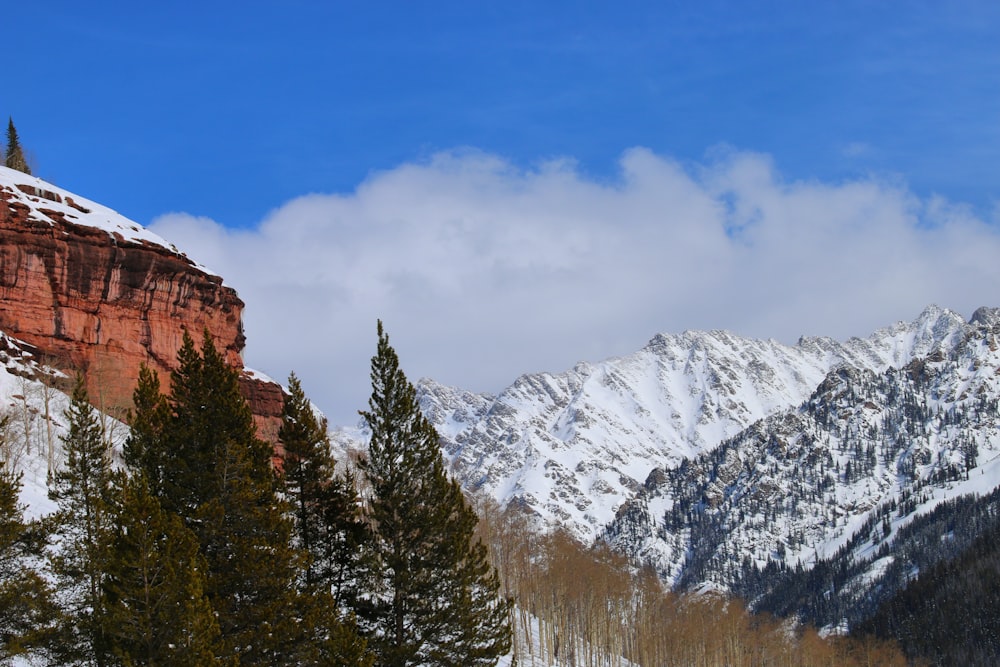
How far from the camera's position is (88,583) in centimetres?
2978

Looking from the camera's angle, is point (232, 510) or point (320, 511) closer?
point (232, 510)

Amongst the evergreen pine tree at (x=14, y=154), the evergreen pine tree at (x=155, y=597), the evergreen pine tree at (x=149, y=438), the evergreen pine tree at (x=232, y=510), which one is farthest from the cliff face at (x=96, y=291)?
the evergreen pine tree at (x=155, y=597)

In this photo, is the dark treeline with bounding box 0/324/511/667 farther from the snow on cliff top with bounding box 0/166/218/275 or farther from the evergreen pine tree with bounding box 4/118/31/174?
the evergreen pine tree with bounding box 4/118/31/174

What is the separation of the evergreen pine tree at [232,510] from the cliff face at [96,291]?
48.4m

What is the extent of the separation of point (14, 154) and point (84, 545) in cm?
9251

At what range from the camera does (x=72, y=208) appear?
274 feet

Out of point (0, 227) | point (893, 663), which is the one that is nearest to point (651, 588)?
point (893, 663)

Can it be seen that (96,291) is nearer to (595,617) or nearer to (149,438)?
(149,438)

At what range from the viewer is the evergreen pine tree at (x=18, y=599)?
82.1 feet

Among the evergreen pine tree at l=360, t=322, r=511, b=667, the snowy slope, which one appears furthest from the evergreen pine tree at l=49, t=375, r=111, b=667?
the snowy slope

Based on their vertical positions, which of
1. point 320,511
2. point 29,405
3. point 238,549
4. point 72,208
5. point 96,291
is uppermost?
point 72,208

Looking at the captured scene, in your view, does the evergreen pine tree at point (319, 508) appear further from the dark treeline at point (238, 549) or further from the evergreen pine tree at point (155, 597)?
the evergreen pine tree at point (155, 597)

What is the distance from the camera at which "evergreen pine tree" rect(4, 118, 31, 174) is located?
104 metres

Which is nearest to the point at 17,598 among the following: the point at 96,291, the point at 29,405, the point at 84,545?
the point at 84,545
